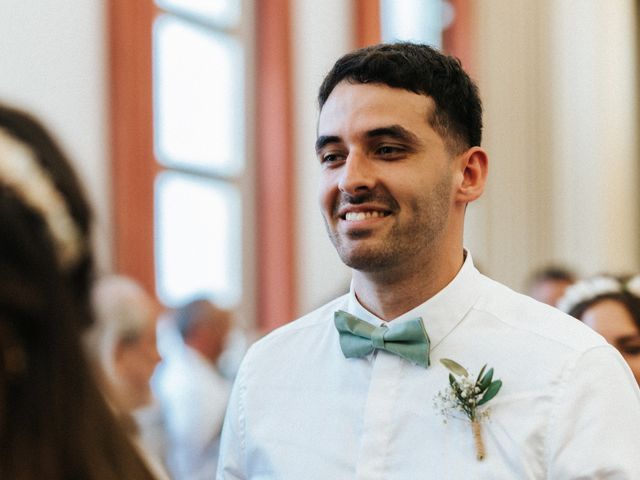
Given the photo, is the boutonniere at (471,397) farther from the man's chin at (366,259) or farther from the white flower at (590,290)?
the white flower at (590,290)

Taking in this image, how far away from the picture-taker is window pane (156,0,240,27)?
7572 millimetres

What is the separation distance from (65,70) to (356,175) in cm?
355

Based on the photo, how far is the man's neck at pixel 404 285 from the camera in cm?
290

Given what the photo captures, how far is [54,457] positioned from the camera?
54.7 inches

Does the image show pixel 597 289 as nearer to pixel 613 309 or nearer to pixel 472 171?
pixel 613 309

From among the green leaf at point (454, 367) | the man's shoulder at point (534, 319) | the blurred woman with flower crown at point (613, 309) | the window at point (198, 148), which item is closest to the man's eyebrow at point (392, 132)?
the man's shoulder at point (534, 319)

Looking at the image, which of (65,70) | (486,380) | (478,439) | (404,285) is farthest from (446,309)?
(65,70)

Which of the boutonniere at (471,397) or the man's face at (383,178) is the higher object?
the man's face at (383,178)

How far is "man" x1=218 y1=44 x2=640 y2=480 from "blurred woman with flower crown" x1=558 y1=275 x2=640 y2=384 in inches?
47.5

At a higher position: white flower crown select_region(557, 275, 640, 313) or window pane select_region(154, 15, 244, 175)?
window pane select_region(154, 15, 244, 175)

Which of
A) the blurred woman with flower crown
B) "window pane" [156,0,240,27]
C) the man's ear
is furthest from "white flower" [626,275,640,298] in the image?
"window pane" [156,0,240,27]

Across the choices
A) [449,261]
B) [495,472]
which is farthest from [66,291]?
[449,261]

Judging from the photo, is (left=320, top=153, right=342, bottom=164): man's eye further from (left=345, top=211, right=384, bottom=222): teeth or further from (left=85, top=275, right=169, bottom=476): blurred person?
(left=85, top=275, right=169, bottom=476): blurred person

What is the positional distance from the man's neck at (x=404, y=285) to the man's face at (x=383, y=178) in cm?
3
